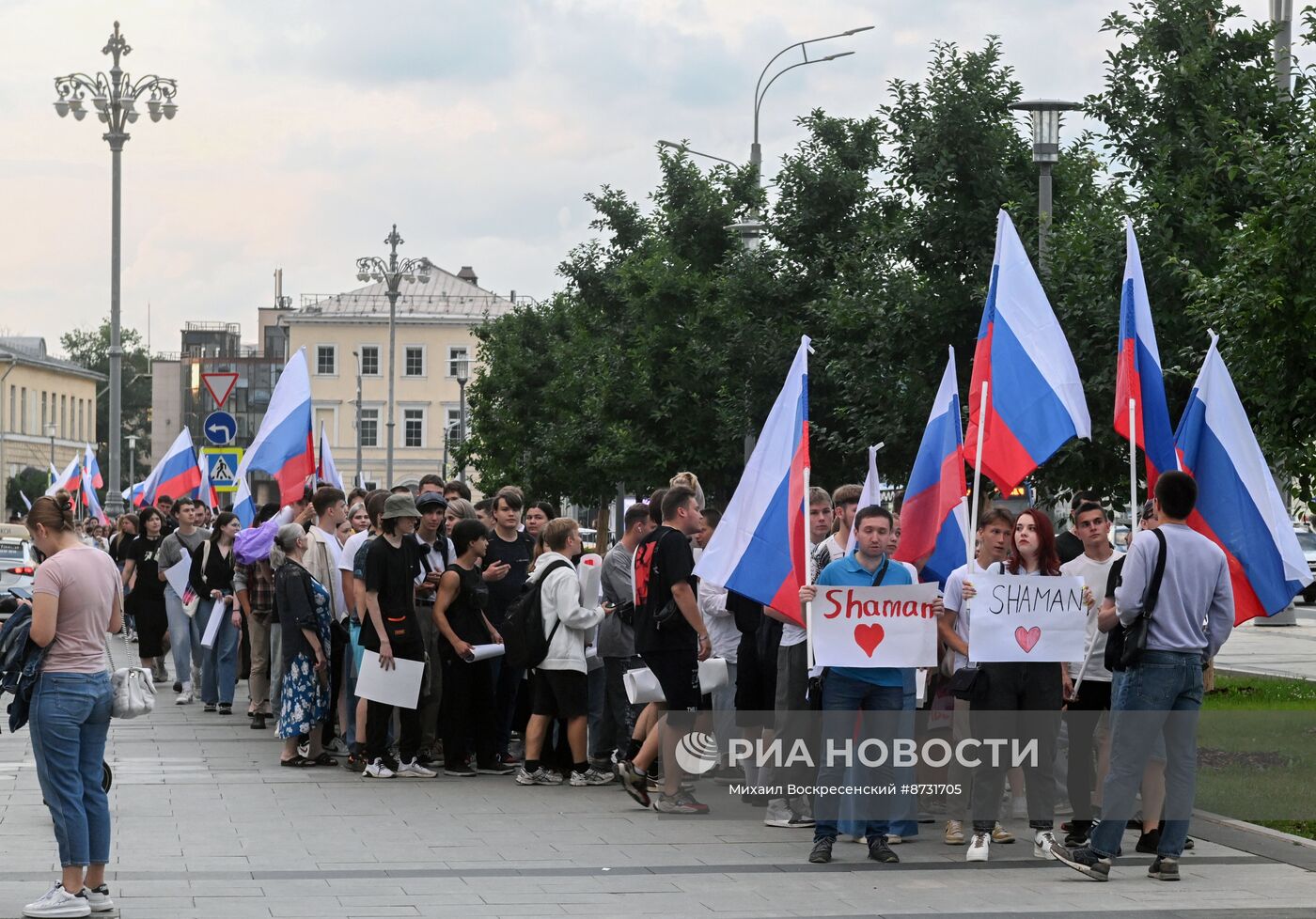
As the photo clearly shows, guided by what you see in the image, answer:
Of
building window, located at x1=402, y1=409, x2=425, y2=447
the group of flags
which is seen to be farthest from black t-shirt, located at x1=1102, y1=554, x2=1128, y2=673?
building window, located at x1=402, y1=409, x2=425, y2=447

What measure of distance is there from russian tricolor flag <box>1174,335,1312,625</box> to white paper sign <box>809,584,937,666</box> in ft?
5.61

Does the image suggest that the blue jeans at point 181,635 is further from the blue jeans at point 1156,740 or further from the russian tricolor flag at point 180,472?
the blue jeans at point 1156,740

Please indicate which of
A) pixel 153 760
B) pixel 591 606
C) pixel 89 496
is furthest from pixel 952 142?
pixel 89 496

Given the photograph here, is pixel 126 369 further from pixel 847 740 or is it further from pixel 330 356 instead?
pixel 847 740

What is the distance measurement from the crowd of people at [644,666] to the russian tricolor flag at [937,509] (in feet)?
0.67

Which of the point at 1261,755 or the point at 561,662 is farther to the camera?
the point at 1261,755

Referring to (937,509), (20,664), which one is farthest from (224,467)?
(20,664)

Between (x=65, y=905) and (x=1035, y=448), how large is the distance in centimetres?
550

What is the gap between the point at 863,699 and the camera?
9930 mm

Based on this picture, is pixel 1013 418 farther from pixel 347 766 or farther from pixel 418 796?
pixel 347 766

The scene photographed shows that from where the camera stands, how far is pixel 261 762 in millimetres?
14047

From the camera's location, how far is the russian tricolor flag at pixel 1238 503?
10305 millimetres

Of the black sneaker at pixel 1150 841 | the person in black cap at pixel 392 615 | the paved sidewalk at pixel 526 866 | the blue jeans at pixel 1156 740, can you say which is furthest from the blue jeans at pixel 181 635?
the blue jeans at pixel 1156 740

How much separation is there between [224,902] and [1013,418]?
494 centimetres
